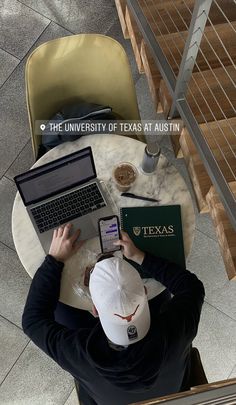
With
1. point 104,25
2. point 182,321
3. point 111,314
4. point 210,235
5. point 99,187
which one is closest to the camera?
point 111,314

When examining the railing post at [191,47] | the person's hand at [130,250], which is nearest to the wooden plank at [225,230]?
the person's hand at [130,250]

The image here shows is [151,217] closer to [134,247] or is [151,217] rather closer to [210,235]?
[134,247]

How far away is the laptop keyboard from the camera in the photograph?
1671 millimetres

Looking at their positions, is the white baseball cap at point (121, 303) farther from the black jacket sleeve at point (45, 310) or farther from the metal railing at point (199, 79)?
the metal railing at point (199, 79)

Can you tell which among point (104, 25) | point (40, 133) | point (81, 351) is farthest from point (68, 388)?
point (104, 25)

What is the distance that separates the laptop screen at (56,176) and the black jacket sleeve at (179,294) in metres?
0.39

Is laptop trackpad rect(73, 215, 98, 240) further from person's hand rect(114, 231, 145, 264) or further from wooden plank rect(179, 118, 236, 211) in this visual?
wooden plank rect(179, 118, 236, 211)

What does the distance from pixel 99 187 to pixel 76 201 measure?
11 centimetres

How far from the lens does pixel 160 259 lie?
1.59m

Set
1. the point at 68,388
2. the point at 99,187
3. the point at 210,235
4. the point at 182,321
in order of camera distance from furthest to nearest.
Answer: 1. the point at 210,235
2. the point at 68,388
3. the point at 99,187
4. the point at 182,321

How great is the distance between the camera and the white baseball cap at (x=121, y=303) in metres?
1.27

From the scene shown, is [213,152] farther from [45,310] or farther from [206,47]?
[45,310]

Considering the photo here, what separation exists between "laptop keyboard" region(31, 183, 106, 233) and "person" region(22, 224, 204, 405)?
62 millimetres

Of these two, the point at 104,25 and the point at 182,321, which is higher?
the point at 104,25
